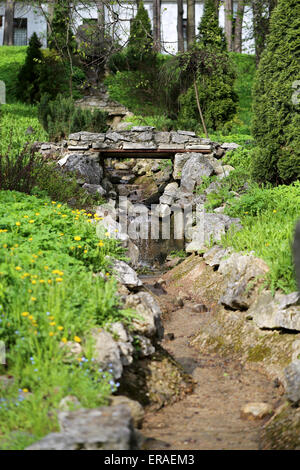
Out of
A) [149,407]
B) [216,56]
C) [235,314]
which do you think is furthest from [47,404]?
[216,56]

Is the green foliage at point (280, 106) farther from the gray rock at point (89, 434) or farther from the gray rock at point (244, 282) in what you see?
the gray rock at point (89, 434)

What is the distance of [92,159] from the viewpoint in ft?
45.7

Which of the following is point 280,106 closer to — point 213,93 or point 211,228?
point 211,228

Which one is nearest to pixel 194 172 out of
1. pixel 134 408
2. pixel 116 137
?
pixel 116 137

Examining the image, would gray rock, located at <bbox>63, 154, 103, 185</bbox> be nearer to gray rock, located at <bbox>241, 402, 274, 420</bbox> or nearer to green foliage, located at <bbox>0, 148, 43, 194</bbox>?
green foliage, located at <bbox>0, 148, 43, 194</bbox>

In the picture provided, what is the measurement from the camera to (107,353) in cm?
402

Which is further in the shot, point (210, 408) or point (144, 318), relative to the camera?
point (144, 318)

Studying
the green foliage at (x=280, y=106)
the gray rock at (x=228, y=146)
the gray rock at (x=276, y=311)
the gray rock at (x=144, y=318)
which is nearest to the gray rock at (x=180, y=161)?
the gray rock at (x=228, y=146)

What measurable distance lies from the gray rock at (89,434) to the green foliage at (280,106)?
735 cm

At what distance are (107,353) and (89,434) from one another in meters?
1.03

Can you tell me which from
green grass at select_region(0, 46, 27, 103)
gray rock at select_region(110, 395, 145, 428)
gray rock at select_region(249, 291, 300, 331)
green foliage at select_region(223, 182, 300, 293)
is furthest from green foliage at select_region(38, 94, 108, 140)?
gray rock at select_region(110, 395, 145, 428)

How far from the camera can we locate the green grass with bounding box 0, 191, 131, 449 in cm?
347

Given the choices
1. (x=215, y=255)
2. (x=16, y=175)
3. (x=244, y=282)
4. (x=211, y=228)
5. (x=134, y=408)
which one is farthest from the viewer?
(x=16, y=175)

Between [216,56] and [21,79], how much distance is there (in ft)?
29.1
